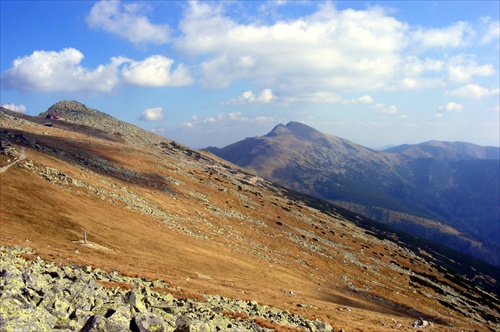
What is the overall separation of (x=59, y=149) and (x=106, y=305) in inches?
3629

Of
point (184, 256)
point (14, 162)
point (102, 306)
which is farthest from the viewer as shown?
point (14, 162)

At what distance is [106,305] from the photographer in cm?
1958

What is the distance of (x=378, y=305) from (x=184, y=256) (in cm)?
3972

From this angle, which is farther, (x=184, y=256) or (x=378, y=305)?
(x=378, y=305)

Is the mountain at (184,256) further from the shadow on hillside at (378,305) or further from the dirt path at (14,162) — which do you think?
the shadow on hillside at (378,305)

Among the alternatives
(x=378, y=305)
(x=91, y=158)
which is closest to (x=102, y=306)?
(x=378, y=305)

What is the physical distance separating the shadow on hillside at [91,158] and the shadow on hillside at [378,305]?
191 feet

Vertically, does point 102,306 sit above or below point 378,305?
above

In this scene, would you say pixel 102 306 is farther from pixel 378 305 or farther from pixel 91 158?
pixel 91 158

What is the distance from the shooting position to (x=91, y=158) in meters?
98.9

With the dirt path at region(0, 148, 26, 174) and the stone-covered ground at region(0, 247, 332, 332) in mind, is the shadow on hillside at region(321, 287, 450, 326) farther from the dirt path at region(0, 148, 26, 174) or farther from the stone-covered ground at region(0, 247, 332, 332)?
the dirt path at region(0, 148, 26, 174)

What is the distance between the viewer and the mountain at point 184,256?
2520 centimetres

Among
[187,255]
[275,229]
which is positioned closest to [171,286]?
[187,255]

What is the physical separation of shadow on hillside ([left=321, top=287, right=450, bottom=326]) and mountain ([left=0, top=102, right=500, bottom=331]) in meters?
0.41
